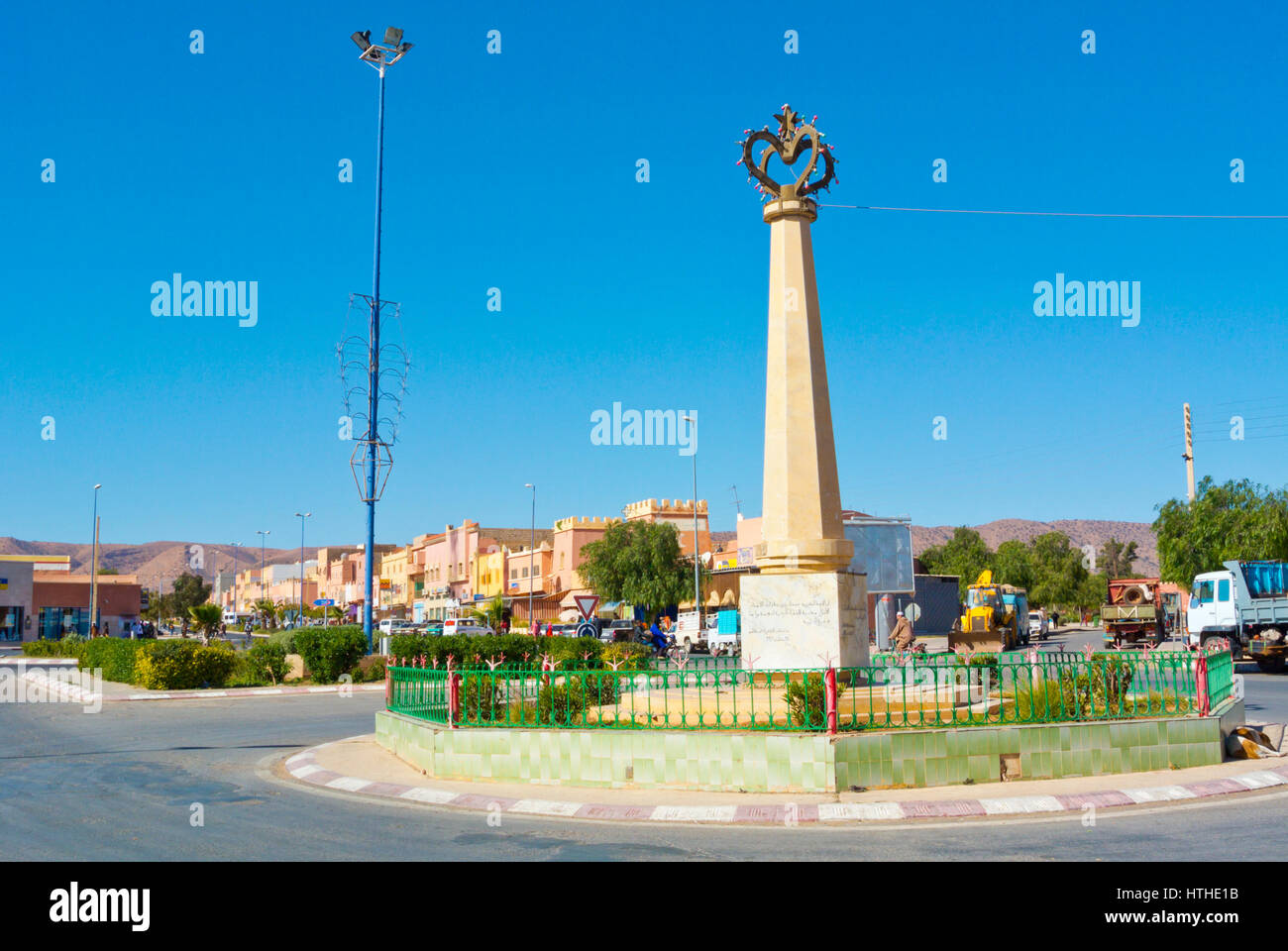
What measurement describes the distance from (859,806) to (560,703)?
3.92 metres

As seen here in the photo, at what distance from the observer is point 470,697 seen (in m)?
13.1

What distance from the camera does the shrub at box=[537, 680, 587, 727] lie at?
12.2m

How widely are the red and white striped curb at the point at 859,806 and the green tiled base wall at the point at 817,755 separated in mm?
664

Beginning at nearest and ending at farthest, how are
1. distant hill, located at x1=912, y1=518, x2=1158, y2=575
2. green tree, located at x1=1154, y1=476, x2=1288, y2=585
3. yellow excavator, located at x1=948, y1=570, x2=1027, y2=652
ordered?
yellow excavator, located at x1=948, y1=570, x2=1027, y2=652 < green tree, located at x1=1154, y1=476, x2=1288, y2=585 < distant hill, located at x1=912, y1=518, x2=1158, y2=575

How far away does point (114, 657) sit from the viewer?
107 ft

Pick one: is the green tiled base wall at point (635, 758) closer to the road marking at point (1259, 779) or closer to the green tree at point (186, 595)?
the road marking at point (1259, 779)

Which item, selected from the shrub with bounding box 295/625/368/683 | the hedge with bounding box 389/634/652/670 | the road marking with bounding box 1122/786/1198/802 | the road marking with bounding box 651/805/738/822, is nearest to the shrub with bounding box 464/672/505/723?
the road marking with bounding box 651/805/738/822

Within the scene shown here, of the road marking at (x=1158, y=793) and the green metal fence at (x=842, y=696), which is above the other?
the green metal fence at (x=842, y=696)

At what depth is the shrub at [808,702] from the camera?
11164mm

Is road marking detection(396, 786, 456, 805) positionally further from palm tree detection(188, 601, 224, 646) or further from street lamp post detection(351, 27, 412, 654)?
palm tree detection(188, 601, 224, 646)

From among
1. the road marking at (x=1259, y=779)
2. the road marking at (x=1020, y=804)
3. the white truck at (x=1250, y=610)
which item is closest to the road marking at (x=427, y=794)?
the road marking at (x=1020, y=804)

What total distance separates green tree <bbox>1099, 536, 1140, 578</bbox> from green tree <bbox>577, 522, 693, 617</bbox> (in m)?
60.6
